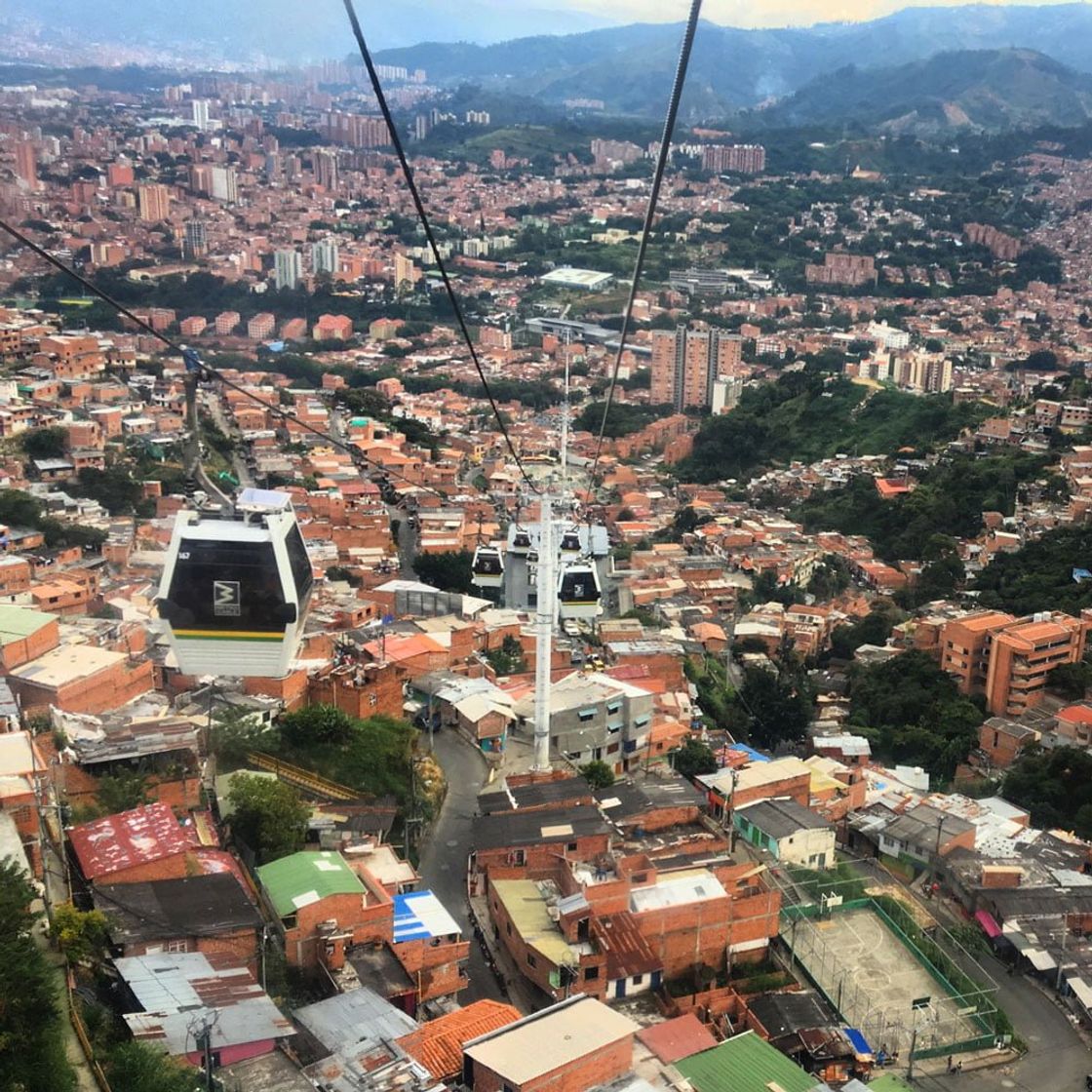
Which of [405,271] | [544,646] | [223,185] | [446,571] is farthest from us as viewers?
[405,271]

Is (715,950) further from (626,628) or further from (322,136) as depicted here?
(322,136)

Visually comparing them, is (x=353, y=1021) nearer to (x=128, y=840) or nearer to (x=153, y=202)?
(x=128, y=840)

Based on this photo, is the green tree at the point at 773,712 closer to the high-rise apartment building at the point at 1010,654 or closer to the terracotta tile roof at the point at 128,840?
the high-rise apartment building at the point at 1010,654

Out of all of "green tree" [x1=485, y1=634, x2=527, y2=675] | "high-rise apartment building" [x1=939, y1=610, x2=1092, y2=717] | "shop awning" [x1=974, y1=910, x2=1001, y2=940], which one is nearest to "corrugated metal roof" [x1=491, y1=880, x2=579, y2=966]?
"shop awning" [x1=974, y1=910, x2=1001, y2=940]

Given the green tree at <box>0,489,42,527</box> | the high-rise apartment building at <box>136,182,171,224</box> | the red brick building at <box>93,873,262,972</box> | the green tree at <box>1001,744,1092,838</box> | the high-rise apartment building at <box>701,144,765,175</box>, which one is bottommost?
the green tree at <box>1001,744,1092,838</box>

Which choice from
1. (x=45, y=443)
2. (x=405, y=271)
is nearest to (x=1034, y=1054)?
(x=45, y=443)

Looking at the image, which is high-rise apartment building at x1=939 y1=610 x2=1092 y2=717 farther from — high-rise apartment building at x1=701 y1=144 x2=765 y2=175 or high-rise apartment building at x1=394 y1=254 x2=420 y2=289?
high-rise apartment building at x1=701 y1=144 x2=765 y2=175
